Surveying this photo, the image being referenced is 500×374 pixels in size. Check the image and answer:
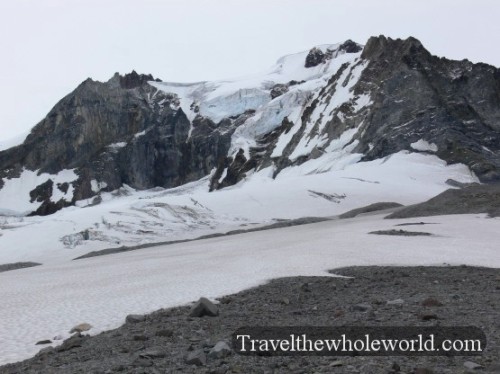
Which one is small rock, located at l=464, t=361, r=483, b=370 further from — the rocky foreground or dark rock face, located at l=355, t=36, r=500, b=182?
dark rock face, located at l=355, t=36, r=500, b=182

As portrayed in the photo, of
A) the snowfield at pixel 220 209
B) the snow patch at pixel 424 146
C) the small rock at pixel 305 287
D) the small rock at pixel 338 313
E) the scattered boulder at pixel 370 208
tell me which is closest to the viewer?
the small rock at pixel 338 313

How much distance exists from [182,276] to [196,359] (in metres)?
11.8

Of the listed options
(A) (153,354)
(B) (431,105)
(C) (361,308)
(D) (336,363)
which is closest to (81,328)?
(A) (153,354)

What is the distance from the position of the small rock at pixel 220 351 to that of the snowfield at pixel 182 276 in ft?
13.0

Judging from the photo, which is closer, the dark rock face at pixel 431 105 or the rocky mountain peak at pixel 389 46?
the dark rock face at pixel 431 105

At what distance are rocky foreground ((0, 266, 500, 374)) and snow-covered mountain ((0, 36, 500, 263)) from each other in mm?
32113

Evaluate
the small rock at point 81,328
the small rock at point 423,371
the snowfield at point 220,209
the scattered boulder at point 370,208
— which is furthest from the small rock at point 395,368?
the scattered boulder at point 370,208

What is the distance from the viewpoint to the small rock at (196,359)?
27.0 ft

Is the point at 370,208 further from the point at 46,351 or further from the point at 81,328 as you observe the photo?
the point at 46,351

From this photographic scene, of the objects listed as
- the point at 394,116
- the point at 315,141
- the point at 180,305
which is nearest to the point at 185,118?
the point at 315,141

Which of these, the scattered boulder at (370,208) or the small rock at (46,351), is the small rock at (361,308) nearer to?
the small rock at (46,351)

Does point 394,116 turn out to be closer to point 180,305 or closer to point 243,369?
point 180,305

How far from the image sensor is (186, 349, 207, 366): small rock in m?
8.24

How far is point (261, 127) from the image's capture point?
14675 cm
